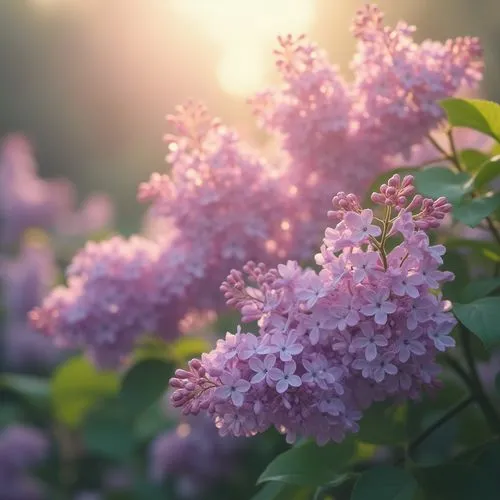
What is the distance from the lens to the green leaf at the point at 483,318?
0.72 m

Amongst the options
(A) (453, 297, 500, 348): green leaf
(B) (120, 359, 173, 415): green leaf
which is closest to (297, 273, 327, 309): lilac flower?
(A) (453, 297, 500, 348): green leaf

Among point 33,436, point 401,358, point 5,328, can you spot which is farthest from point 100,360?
point 5,328

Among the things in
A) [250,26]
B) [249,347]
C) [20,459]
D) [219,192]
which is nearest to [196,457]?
[20,459]

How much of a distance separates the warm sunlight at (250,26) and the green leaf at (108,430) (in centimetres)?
59

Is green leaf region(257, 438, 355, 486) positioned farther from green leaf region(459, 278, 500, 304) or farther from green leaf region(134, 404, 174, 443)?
green leaf region(134, 404, 174, 443)

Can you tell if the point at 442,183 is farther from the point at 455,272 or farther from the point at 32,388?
the point at 32,388

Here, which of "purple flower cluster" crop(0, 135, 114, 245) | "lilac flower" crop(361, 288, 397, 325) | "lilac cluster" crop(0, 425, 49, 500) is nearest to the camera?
"lilac flower" crop(361, 288, 397, 325)

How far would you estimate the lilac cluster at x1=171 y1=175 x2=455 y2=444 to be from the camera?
0.70 meters

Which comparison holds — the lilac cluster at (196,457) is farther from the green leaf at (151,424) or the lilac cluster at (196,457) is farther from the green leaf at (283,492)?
the green leaf at (283,492)

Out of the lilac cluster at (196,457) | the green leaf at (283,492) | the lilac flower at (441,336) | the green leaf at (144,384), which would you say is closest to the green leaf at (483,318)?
the lilac flower at (441,336)

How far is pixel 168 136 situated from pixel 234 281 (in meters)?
0.31

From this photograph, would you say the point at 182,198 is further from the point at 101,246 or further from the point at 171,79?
the point at 171,79

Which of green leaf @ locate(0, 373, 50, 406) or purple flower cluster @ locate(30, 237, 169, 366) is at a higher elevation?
green leaf @ locate(0, 373, 50, 406)

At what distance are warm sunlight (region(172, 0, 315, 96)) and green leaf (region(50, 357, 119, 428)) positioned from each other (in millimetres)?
526
